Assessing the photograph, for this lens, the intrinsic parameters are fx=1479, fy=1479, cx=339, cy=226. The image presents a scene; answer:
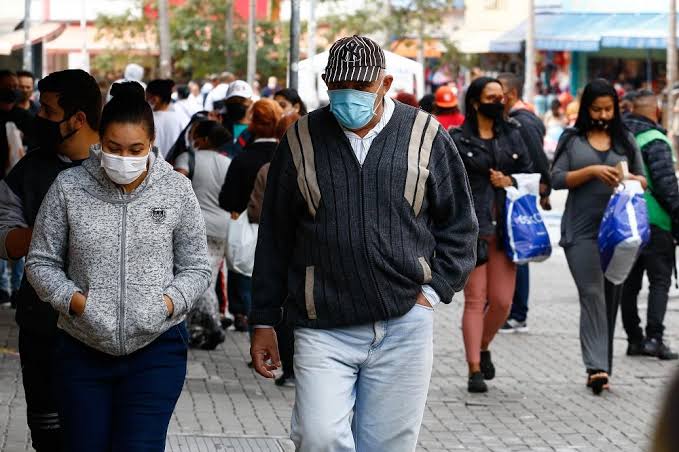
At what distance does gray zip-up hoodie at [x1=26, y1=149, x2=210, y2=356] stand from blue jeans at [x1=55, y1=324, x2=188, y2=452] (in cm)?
6

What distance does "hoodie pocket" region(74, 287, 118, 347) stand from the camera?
4660 mm

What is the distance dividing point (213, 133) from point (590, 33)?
3916 cm

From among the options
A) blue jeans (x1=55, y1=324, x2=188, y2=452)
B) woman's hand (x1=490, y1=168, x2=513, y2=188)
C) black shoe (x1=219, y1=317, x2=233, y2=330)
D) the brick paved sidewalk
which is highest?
woman's hand (x1=490, y1=168, x2=513, y2=188)

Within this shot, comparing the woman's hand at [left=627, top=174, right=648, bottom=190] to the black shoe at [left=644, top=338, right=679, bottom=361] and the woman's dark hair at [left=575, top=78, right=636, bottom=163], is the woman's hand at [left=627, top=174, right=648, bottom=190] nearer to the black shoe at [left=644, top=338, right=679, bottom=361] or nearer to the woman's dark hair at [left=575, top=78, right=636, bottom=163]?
the woman's dark hair at [left=575, top=78, right=636, bottom=163]

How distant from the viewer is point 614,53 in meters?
49.8

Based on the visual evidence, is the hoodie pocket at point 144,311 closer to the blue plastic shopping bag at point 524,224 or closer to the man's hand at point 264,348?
the man's hand at point 264,348

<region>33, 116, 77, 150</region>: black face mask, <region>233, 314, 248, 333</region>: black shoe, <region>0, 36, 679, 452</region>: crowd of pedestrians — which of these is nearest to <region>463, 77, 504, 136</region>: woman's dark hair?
<region>233, 314, 248, 333</region>: black shoe

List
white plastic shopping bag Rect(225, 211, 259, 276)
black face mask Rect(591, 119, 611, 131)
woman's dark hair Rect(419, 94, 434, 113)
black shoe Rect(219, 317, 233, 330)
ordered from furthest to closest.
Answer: woman's dark hair Rect(419, 94, 434, 113), black shoe Rect(219, 317, 233, 330), white plastic shopping bag Rect(225, 211, 259, 276), black face mask Rect(591, 119, 611, 131)

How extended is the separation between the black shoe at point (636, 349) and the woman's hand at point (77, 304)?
6.72 metres

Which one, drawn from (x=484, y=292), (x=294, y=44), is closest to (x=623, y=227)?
(x=484, y=292)

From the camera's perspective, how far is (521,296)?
461 inches

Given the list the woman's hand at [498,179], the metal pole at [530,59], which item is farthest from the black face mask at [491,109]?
the metal pole at [530,59]

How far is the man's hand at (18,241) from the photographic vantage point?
527 cm

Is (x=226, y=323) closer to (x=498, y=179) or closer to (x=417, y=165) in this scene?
(x=498, y=179)
